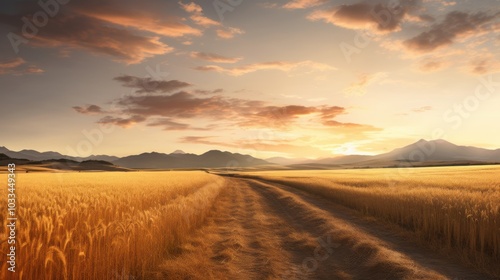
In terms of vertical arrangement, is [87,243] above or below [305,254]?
above

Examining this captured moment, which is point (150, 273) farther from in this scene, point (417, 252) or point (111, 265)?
point (417, 252)

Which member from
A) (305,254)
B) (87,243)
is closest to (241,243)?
(305,254)

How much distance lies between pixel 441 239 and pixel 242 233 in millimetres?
8487

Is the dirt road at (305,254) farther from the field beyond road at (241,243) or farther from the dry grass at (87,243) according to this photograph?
the dry grass at (87,243)

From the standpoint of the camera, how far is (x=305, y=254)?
39.1 feet

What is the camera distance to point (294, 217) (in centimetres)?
2059

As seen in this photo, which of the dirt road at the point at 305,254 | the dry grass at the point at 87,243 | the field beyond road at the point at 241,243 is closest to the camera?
the dry grass at the point at 87,243

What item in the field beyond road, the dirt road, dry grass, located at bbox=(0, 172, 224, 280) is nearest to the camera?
dry grass, located at bbox=(0, 172, 224, 280)

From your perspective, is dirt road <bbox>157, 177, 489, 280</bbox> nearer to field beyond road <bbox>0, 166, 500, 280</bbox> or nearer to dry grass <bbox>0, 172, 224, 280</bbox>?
field beyond road <bbox>0, 166, 500, 280</bbox>

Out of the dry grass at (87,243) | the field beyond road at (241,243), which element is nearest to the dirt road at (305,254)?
the field beyond road at (241,243)

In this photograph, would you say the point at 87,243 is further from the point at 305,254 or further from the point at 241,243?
the point at 305,254

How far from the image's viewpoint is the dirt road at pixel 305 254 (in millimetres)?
9469

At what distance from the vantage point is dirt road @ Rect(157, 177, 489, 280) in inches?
373

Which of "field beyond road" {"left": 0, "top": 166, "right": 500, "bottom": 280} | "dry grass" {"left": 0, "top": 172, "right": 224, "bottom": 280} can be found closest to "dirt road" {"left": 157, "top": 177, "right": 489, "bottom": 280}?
"field beyond road" {"left": 0, "top": 166, "right": 500, "bottom": 280}
